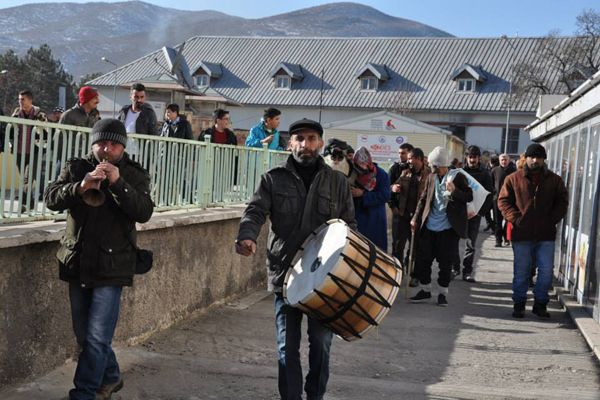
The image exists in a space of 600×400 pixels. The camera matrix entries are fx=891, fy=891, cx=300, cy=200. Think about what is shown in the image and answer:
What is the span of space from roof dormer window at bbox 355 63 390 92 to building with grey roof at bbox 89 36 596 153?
0.09 m

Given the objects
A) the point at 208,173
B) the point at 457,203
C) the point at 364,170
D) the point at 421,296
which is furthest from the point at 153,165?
the point at 421,296

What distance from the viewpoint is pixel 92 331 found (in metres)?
5.38

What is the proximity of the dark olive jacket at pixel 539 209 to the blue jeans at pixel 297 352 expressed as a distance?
5155mm

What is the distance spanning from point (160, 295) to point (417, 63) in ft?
234

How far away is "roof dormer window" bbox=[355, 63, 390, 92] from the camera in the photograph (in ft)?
249

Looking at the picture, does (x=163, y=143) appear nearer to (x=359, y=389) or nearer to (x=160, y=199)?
(x=160, y=199)

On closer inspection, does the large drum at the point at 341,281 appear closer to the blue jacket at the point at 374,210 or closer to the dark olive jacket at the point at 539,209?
the blue jacket at the point at 374,210

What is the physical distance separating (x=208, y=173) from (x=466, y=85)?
2571 inches

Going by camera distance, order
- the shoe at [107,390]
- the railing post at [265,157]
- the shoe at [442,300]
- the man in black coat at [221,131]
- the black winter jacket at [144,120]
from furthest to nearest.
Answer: the railing post at [265,157] → the man in black coat at [221,131] → the shoe at [442,300] → the black winter jacket at [144,120] → the shoe at [107,390]

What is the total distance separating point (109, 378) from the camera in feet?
19.2

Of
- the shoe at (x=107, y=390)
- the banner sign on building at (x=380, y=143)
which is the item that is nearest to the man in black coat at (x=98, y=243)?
the shoe at (x=107, y=390)

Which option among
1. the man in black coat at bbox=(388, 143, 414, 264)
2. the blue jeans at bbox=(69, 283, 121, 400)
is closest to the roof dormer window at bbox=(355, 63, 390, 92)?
the man in black coat at bbox=(388, 143, 414, 264)

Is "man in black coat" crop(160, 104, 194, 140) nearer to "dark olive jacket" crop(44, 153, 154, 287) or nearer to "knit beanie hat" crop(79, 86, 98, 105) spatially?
"knit beanie hat" crop(79, 86, 98, 105)

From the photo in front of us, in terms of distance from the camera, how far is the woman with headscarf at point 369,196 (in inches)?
392
